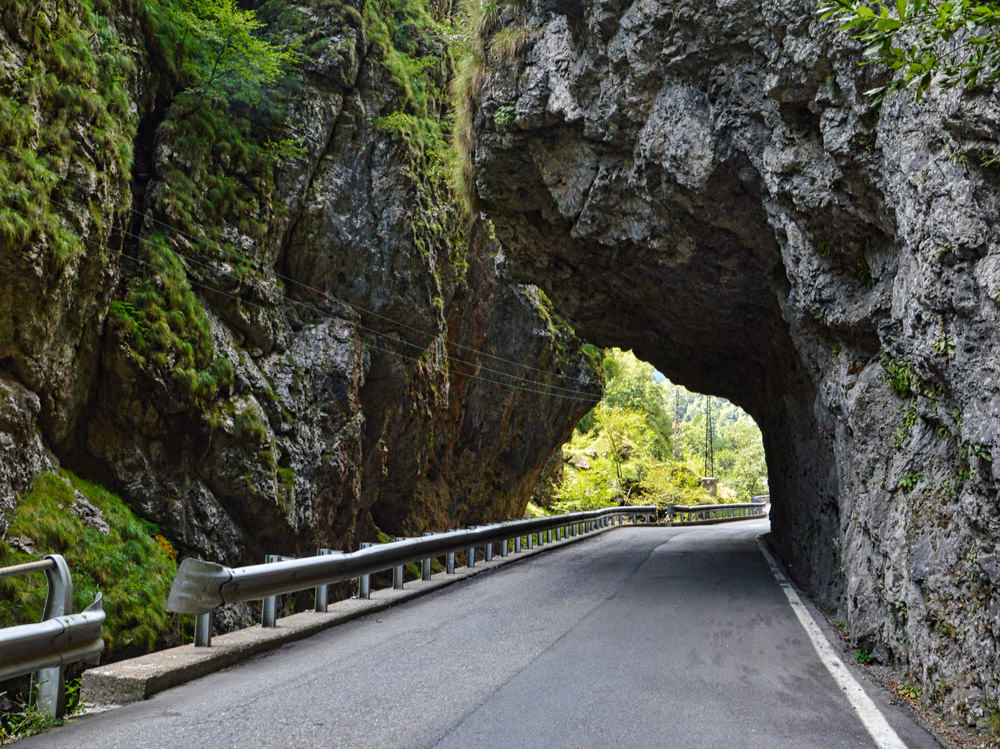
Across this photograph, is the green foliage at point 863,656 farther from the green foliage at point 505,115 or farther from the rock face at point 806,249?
the green foliage at point 505,115

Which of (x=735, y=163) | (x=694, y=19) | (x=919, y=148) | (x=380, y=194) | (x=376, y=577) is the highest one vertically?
(x=380, y=194)

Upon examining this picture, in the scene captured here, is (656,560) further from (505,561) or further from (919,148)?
(919,148)

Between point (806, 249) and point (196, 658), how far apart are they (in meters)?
8.22

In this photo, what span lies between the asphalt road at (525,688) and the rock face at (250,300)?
799 cm

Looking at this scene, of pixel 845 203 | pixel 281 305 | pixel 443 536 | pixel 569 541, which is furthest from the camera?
pixel 281 305

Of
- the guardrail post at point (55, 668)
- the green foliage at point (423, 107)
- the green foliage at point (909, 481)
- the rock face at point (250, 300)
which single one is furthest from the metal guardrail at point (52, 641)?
the green foliage at point (423, 107)

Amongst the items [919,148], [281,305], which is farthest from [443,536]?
[281,305]

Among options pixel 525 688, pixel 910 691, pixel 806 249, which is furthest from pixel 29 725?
pixel 806 249

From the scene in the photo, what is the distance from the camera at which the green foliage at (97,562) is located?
10.2 metres

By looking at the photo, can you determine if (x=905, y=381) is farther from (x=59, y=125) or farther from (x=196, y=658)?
(x=59, y=125)

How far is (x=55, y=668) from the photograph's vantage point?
404 centimetres

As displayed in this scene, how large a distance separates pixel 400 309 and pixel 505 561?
11644 millimetres

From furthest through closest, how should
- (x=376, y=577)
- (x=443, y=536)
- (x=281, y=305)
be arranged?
(x=376, y=577) → (x=281, y=305) → (x=443, y=536)

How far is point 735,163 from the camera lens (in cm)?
1003
